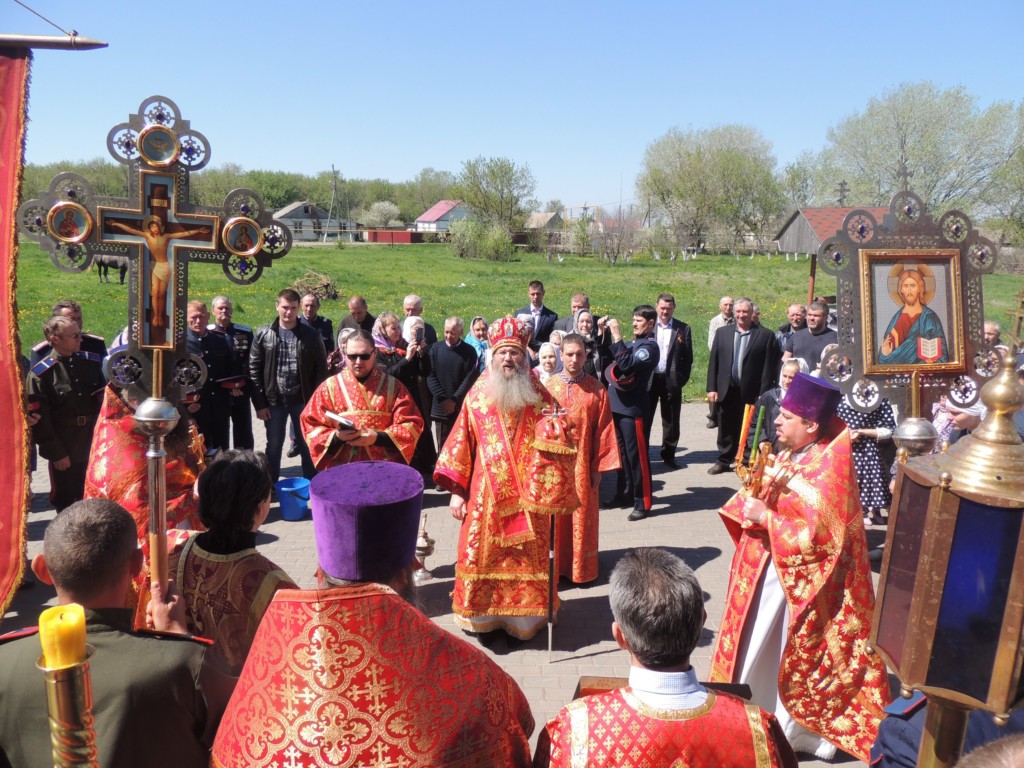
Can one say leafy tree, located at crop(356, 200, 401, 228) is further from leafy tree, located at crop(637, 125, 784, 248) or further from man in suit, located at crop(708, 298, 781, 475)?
man in suit, located at crop(708, 298, 781, 475)

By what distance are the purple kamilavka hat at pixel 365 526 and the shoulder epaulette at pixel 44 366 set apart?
16.3 feet

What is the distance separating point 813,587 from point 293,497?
5.14 m

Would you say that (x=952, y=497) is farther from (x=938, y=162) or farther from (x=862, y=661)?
(x=938, y=162)

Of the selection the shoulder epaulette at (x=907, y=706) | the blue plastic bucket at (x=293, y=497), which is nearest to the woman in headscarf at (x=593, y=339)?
the blue plastic bucket at (x=293, y=497)

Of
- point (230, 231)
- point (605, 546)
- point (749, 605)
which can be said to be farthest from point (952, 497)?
point (605, 546)

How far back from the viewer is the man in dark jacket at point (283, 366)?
8133 millimetres

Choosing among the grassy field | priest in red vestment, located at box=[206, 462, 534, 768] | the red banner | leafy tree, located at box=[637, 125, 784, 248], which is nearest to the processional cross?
the red banner

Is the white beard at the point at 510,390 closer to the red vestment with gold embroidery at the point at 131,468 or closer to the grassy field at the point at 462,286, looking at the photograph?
the red vestment with gold embroidery at the point at 131,468

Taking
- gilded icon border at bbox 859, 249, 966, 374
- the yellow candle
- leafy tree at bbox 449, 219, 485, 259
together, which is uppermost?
leafy tree at bbox 449, 219, 485, 259

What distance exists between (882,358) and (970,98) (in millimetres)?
37903

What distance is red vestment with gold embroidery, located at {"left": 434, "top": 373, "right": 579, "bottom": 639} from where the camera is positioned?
5.13 meters

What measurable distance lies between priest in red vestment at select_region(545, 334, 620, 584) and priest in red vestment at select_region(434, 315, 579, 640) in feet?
3.24

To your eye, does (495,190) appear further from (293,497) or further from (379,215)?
(293,497)

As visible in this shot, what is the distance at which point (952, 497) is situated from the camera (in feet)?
5.50
